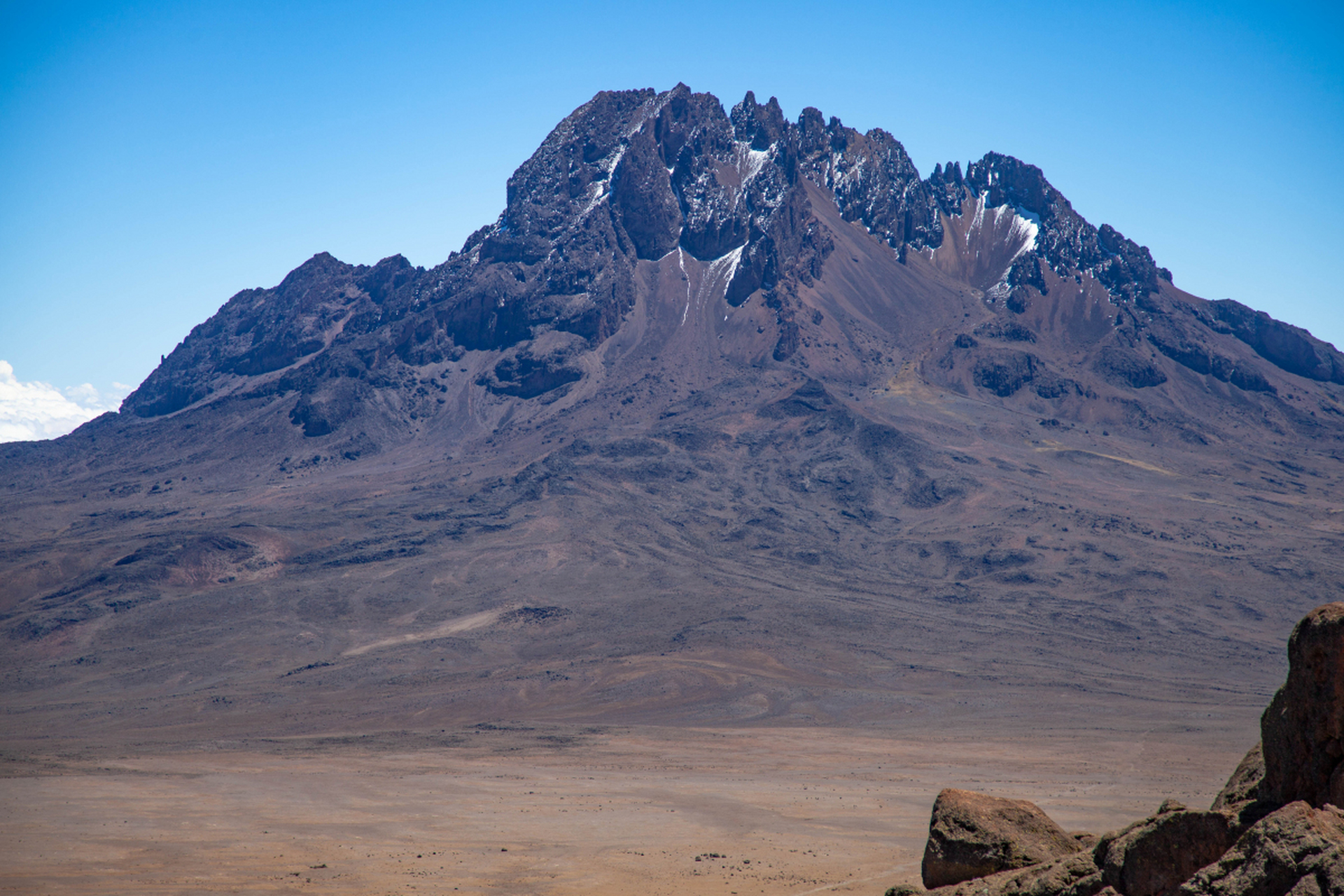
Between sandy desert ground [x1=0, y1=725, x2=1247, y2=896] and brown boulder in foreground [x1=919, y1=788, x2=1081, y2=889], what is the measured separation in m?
11.8

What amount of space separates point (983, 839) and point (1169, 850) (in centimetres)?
356

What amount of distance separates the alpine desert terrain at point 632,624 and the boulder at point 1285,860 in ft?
55.1

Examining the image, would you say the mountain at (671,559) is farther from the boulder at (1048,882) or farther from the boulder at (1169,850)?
the boulder at (1169,850)

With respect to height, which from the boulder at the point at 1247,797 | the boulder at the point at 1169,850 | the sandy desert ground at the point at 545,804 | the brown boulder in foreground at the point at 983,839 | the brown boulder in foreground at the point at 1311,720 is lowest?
the sandy desert ground at the point at 545,804

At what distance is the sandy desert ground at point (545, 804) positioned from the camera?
1268 inches

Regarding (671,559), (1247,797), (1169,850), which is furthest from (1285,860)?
(671,559)

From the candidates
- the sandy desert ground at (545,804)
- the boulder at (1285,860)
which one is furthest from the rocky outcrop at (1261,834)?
the sandy desert ground at (545,804)

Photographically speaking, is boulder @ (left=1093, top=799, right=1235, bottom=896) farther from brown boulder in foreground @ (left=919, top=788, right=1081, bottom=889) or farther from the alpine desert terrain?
the alpine desert terrain

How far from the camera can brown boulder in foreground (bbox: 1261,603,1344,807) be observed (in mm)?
12398

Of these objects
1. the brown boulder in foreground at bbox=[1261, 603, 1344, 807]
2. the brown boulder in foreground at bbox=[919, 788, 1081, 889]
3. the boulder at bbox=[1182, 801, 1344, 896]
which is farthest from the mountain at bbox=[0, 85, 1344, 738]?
the boulder at bbox=[1182, 801, 1344, 896]

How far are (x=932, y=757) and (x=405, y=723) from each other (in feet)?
128

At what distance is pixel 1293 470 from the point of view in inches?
6737

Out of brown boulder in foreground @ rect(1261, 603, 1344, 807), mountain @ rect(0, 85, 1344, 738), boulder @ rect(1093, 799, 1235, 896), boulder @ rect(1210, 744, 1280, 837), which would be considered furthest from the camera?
mountain @ rect(0, 85, 1344, 738)

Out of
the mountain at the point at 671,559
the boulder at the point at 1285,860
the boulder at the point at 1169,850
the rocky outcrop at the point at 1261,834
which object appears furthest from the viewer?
the mountain at the point at 671,559
